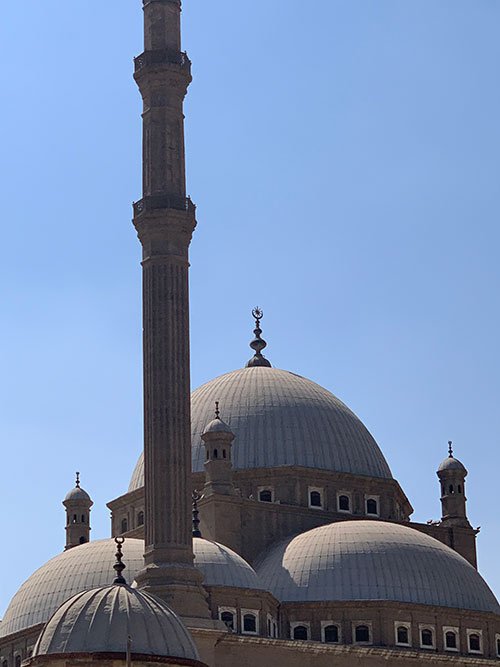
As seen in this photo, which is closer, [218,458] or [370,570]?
[370,570]

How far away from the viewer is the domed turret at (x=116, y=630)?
3750cm

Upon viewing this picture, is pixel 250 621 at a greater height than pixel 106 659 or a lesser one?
greater

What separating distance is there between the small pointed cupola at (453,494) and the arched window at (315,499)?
5465 millimetres

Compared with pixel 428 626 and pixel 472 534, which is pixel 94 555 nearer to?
pixel 428 626

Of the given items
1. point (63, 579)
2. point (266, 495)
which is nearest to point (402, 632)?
point (266, 495)

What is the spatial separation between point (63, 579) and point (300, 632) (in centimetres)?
720

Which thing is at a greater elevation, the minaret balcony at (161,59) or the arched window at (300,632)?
the minaret balcony at (161,59)

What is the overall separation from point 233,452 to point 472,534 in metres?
9.09

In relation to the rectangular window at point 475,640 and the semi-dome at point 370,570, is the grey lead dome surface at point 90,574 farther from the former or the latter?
the rectangular window at point 475,640

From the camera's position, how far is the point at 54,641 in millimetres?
38250

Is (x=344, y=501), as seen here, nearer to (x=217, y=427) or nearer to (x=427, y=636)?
(x=217, y=427)

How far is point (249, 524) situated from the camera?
198 ft

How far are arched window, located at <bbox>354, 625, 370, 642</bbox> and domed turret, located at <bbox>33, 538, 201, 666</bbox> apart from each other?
18.5 metres

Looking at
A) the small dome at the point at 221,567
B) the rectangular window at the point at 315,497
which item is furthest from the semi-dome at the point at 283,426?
the small dome at the point at 221,567
